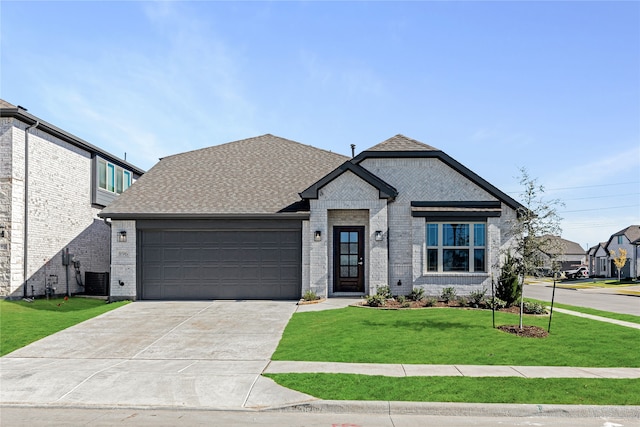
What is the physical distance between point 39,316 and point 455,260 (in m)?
14.2

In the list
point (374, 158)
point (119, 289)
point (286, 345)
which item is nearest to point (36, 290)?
point (119, 289)

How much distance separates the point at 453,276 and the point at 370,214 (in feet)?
12.6

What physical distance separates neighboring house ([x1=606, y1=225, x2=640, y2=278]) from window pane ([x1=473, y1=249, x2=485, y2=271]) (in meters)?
43.0

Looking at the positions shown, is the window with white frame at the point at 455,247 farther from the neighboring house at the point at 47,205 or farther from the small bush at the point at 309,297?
the neighboring house at the point at 47,205

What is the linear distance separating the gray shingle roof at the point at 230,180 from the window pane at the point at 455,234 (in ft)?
19.0

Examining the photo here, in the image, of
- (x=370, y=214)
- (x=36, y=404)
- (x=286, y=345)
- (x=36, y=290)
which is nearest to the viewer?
(x=36, y=404)

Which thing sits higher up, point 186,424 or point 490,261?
point 490,261

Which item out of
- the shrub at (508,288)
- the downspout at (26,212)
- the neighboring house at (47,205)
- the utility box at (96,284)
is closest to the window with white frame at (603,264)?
the shrub at (508,288)

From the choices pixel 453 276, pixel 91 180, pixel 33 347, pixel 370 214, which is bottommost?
pixel 33 347

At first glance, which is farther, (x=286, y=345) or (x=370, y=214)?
(x=370, y=214)

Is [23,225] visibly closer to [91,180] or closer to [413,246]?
[91,180]

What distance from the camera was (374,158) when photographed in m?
18.6

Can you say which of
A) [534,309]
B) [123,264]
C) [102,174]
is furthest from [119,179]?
[534,309]

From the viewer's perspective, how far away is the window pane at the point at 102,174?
2397 centimetres
